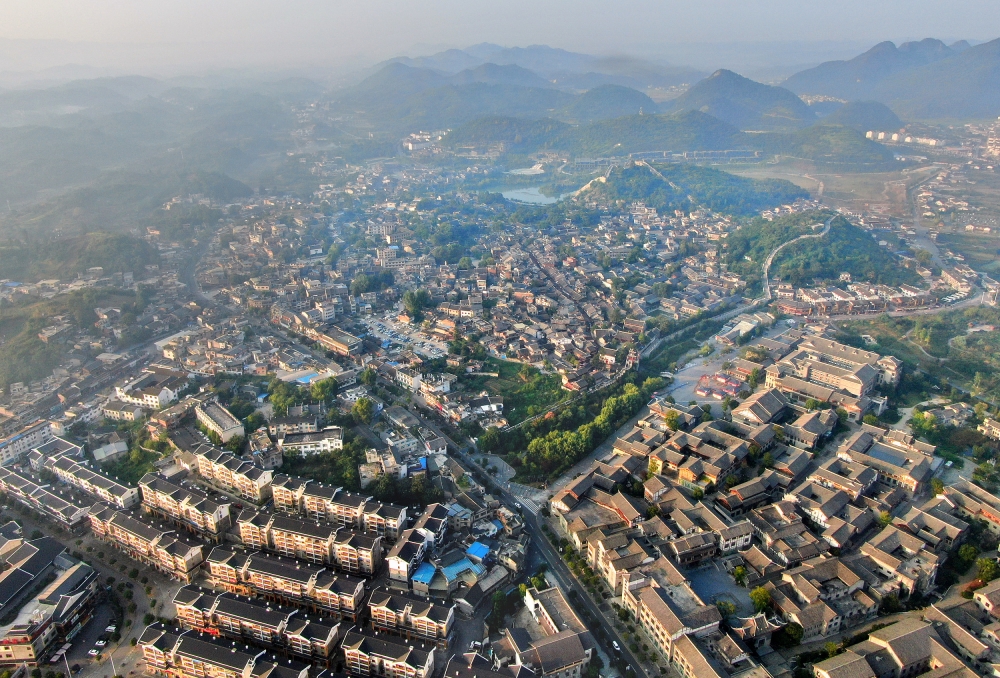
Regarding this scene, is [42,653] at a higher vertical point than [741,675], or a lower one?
lower

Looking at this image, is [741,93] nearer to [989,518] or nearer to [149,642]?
[989,518]

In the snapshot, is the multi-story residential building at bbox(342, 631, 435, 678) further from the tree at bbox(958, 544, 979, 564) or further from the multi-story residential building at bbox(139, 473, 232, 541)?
the tree at bbox(958, 544, 979, 564)

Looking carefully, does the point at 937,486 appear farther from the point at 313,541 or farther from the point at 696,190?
the point at 696,190

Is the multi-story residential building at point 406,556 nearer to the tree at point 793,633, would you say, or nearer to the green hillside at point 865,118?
the tree at point 793,633

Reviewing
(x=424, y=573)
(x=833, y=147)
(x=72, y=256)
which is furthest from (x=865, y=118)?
(x=424, y=573)

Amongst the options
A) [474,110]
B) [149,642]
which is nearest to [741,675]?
[149,642]

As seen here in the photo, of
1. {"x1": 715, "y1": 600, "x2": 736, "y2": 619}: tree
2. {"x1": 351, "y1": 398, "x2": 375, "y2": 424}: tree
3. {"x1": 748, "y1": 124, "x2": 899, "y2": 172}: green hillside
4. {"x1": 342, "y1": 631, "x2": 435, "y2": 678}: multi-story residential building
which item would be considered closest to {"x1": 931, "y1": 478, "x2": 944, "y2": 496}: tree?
{"x1": 715, "y1": 600, "x2": 736, "y2": 619}: tree
